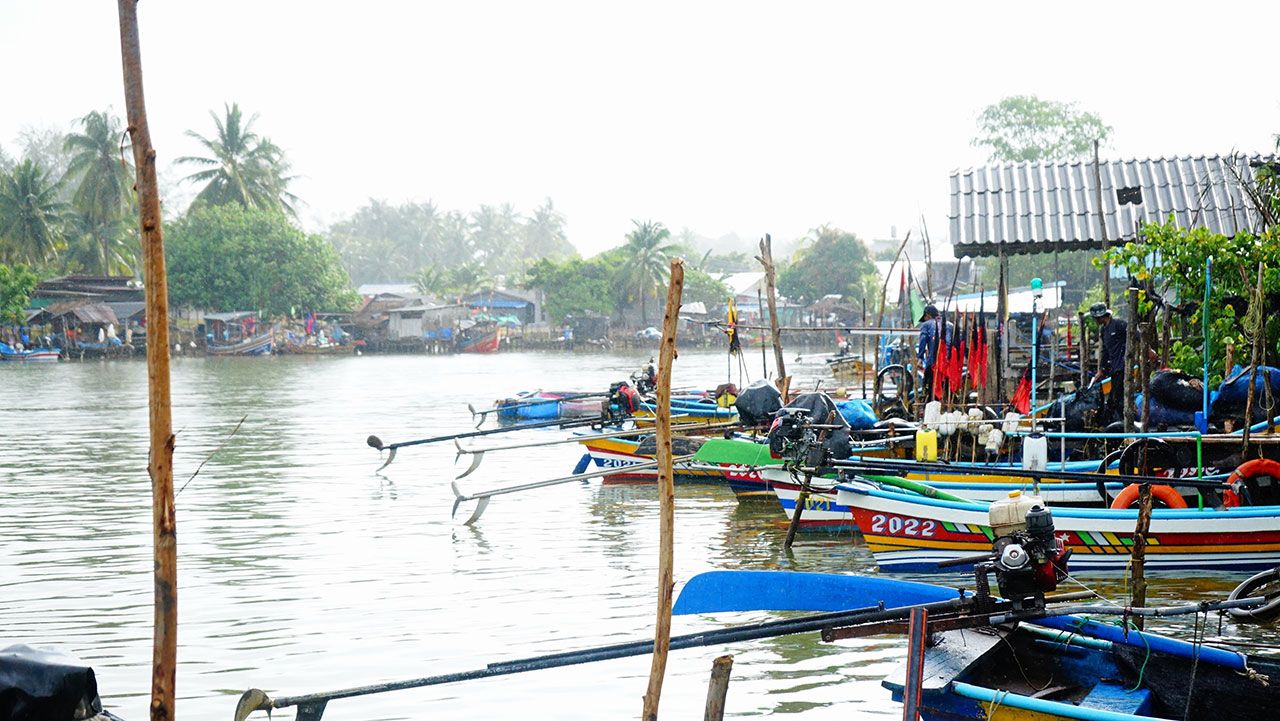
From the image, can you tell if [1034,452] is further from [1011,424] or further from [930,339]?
[930,339]

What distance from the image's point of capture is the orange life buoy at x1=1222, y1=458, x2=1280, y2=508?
8.66 metres

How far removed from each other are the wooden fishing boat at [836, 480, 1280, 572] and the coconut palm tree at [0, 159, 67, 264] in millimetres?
51492

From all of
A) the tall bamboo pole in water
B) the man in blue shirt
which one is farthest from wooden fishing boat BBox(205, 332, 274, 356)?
the tall bamboo pole in water

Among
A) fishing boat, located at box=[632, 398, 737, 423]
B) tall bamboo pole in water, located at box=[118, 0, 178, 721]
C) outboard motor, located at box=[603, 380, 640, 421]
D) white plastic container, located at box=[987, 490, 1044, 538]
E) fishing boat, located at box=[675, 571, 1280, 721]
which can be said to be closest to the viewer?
tall bamboo pole in water, located at box=[118, 0, 178, 721]

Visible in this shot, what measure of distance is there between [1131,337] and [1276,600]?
14.9 feet

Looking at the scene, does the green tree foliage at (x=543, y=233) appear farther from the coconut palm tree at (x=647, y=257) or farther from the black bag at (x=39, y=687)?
the black bag at (x=39, y=687)

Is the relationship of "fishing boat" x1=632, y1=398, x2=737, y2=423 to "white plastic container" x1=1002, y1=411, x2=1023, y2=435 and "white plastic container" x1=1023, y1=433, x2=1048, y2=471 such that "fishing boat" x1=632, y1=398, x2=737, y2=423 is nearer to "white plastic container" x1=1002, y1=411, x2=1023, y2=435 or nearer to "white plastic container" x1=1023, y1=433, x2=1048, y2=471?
"white plastic container" x1=1002, y1=411, x2=1023, y2=435

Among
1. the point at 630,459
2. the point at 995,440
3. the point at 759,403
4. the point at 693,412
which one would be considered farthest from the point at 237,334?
the point at 995,440

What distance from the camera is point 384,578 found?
10.3 m

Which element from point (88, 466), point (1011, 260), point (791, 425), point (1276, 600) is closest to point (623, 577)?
point (791, 425)

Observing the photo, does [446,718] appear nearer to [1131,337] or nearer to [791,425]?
[791,425]

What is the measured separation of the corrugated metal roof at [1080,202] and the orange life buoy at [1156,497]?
4883 millimetres

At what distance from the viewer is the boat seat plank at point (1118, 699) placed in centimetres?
521

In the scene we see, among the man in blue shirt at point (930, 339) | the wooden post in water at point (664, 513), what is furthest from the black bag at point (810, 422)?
the wooden post in water at point (664, 513)
